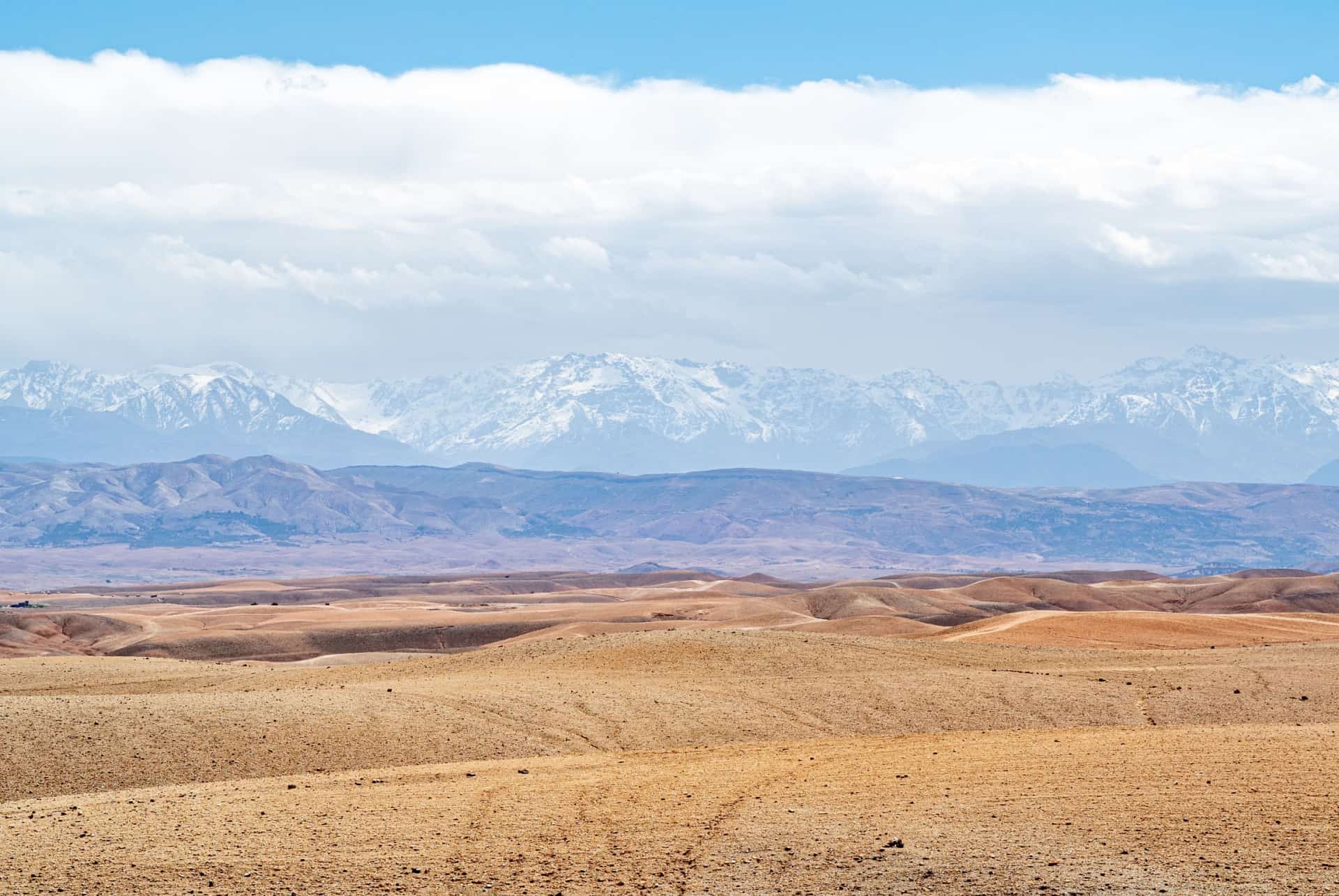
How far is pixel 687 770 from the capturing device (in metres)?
29.8

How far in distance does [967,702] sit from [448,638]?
7169cm

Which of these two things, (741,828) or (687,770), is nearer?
(741,828)

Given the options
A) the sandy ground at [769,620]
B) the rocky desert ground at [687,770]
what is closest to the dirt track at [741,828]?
the rocky desert ground at [687,770]

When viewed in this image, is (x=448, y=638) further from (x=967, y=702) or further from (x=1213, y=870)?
(x=1213, y=870)

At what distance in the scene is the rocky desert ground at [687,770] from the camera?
2188cm

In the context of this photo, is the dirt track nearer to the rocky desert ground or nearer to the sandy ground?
the rocky desert ground

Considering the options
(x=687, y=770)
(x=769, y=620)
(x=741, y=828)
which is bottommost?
(x=769, y=620)

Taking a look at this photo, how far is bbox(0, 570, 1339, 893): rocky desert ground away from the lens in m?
21.9

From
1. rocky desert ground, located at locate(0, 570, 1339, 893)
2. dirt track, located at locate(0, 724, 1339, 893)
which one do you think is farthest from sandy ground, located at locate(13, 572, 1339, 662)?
dirt track, located at locate(0, 724, 1339, 893)

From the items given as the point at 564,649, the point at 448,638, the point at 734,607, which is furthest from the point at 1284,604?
the point at 564,649

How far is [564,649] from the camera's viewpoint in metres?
50.8

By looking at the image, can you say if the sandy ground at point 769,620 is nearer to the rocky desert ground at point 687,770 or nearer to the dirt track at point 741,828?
the rocky desert ground at point 687,770

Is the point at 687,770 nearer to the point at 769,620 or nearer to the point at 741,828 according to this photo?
the point at 741,828

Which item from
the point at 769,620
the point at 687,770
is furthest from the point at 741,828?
the point at 769,620
